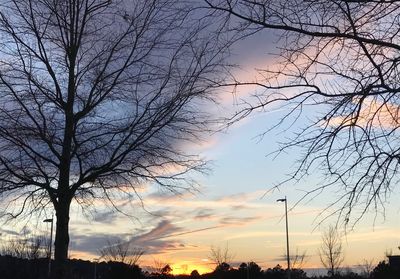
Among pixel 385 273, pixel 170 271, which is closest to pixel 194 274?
pixel 170 271

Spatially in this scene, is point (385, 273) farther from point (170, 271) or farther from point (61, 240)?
point (61, 240)

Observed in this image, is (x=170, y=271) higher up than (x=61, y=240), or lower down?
higher up

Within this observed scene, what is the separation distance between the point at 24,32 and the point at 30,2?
0.61 metres

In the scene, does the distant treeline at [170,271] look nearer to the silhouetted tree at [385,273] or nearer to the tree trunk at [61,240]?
the silhouetted tree at [385,273]

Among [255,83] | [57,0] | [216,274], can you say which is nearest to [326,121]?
[255,83]

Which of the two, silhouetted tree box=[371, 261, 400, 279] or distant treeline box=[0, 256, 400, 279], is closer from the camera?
distant treeline box=[0, 256, 400, 279]

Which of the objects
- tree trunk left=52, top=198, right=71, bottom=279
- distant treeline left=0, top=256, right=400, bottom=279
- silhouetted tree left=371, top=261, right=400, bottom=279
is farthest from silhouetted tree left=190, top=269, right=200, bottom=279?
tree trunk left=52, top=198, right=71, bottom=279

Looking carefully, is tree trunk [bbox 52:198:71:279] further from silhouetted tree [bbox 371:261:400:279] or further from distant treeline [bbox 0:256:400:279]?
silhouetted tree [bbox 371:261:400:279]

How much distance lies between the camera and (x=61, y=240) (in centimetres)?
1170

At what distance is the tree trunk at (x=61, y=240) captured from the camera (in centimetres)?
1159

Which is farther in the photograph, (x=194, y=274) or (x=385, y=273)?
(x=194, y=274)

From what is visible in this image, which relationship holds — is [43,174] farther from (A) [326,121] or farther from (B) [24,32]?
(A) [326,121]

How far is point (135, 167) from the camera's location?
1248 centimetres

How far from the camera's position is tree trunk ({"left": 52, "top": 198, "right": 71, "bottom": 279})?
1159cm
